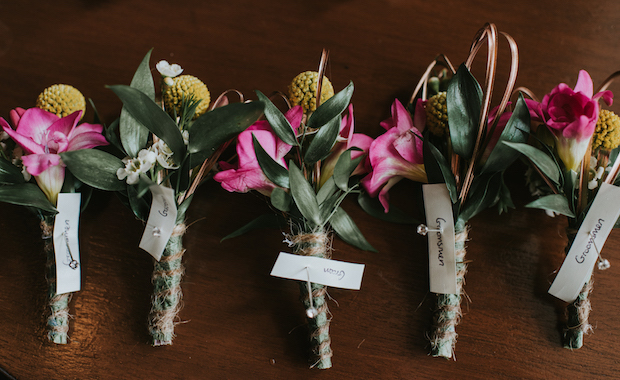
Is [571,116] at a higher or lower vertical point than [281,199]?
higher

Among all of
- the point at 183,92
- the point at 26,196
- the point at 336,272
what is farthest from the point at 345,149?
the point at 26,196

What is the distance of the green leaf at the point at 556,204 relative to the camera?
2.57 feet

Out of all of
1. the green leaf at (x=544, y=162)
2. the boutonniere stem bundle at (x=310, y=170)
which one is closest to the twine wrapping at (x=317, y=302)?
the boutonniere stem bundle at (x=310, y=170)

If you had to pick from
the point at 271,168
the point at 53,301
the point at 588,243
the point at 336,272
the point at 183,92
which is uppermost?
the point at 183,92

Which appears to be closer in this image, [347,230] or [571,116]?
[571,116]

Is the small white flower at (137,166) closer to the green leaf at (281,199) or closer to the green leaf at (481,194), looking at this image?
the green leaf at (281,199)

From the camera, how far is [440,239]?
0.85 m

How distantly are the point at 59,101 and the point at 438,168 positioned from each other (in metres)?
0.89

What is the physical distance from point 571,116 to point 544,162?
103 mm

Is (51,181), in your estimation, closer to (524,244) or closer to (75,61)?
(75,61)

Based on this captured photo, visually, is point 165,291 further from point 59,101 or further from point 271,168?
point 59,101

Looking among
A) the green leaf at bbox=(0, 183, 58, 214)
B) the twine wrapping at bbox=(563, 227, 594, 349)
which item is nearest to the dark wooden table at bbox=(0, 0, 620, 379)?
the twine wrapping at bbox=(563, 227, 594, 349)

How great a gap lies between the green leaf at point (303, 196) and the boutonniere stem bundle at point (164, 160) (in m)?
0.14

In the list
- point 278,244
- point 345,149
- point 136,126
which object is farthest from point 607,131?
point 136,126
